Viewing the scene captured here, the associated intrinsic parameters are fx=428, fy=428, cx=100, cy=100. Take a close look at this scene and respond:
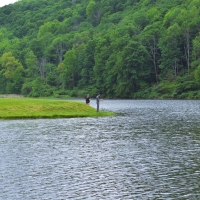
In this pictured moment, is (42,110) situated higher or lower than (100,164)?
higher

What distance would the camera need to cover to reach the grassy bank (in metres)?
57.4

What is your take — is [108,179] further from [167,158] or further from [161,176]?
[167,158]

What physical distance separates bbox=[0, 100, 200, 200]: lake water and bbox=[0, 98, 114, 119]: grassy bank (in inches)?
658

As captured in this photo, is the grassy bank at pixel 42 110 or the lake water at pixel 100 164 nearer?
the lake water at pixel 100 164

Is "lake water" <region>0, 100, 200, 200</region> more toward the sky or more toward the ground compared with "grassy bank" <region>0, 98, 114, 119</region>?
more toward the ground

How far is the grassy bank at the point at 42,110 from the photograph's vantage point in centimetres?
5738

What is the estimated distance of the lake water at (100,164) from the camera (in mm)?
19166

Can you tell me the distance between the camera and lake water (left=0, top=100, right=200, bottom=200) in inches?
755

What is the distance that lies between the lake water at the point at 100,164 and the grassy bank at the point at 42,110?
1671 cm

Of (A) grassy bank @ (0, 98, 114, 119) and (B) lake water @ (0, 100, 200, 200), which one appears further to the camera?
(A) grassy bank @ (0, 98, 114, 119)

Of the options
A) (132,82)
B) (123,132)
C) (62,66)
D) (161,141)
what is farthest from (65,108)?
(62,66)

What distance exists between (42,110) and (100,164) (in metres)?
Result: 36.3

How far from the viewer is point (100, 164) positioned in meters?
25.1

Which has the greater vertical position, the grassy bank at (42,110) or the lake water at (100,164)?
the grassy bank at (42,110)
